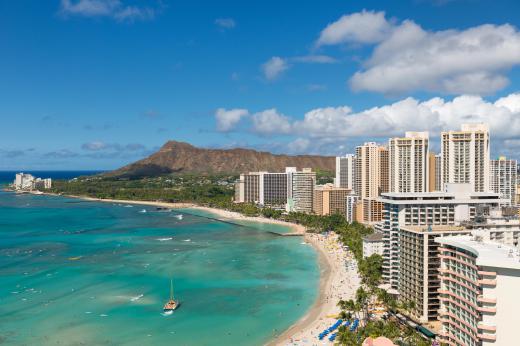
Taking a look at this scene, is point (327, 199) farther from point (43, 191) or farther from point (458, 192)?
point (43, 191)

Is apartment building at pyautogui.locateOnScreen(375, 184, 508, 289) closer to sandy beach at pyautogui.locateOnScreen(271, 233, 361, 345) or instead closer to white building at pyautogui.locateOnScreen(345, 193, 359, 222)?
sandy beach at pyautogui.locateOnScreen(271, 233, 361, 345)

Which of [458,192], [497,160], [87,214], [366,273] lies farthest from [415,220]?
[87,214]

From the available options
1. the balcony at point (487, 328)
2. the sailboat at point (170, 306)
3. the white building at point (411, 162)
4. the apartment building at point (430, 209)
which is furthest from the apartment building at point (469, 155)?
the balcony at point (487, 328)

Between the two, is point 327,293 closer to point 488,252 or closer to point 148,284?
point 148,284

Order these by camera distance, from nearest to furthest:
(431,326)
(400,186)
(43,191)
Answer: (431,326)
(400,186)
(43,191)

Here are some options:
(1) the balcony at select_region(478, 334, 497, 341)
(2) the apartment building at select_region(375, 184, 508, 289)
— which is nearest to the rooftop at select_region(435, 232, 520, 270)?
(1) the balcony at select_region(478, 334, 497, 341)

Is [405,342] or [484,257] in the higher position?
[484,257]

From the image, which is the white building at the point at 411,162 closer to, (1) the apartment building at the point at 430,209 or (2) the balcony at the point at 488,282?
(1) the apartment building at the point at 430,209

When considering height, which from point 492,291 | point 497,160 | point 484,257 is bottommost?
point 492,291
